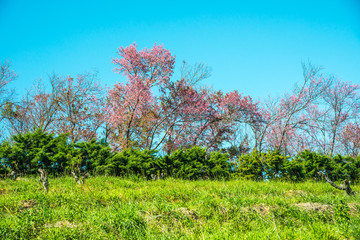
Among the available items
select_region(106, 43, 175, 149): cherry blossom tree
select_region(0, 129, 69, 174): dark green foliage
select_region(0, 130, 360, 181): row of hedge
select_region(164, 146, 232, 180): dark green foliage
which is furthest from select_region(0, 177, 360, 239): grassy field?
select_region(106, 43, 175, 149): cherry blossom tree

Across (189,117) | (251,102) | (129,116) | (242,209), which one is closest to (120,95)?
(129,116)

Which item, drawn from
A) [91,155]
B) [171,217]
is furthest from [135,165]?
[171,217]

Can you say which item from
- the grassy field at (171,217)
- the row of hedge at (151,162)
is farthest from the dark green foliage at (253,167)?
the grassy field at (171,217)

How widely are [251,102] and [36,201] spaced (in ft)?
47.9

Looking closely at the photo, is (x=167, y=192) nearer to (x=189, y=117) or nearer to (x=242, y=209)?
(x=242, y=209)

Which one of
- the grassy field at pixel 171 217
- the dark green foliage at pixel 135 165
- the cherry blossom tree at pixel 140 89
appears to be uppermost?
the cherry blossom tree at pixel 140 89

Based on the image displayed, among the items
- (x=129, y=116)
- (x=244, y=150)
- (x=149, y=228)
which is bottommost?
(x=149, y=228)

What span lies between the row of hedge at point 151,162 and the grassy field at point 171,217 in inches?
114

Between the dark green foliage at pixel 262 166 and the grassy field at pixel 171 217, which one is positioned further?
the dark green foliage at pixel 262 166

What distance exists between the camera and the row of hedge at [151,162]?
943 cm

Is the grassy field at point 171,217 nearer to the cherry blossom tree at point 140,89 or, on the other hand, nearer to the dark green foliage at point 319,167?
the dark green foliage at point 319,167

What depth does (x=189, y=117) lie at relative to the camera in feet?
55.2

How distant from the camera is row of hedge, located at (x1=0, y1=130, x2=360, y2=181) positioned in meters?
9.43

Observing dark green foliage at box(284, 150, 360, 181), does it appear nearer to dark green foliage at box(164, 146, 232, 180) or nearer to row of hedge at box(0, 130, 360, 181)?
row of hedge at box(0, 130, 360, 181)
